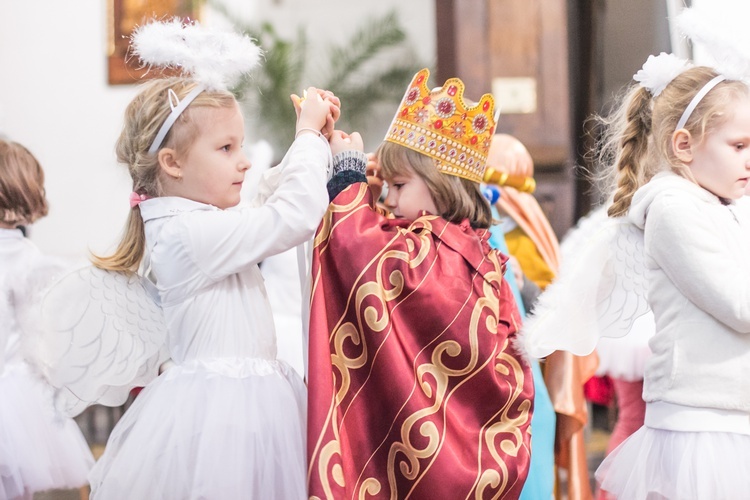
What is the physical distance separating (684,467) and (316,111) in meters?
1.22

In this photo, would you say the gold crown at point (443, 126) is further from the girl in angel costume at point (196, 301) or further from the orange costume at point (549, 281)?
the orange costume at point (549, 281)

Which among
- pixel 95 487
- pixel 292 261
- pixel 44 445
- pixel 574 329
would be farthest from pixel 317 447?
pixel 292 261

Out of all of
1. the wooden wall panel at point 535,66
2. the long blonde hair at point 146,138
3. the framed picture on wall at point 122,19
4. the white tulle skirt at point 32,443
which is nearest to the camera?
the long blonde hair at point 146,138

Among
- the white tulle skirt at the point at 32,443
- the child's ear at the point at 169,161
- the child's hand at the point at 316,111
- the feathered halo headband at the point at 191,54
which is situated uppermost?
the feathered halo headband at the point at 191,54

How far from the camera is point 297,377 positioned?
2344mm

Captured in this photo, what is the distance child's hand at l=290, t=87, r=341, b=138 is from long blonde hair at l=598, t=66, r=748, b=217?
765 millimetres

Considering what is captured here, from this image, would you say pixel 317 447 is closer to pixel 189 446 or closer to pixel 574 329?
pixel 189 446

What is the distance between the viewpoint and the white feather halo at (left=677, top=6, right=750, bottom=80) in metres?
2.16

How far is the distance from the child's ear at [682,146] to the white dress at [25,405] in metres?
1.97

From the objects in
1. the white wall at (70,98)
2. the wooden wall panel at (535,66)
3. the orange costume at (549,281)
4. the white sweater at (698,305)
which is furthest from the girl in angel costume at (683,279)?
the white wall at (70,98)

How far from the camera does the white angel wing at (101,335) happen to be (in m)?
2.36

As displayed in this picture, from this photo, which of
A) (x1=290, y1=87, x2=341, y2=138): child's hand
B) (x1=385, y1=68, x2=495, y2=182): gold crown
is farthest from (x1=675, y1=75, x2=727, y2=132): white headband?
(x1=290, y1=87, x2=341, y2=138): child's hand

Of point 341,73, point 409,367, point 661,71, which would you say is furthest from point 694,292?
Answer: point 341,73

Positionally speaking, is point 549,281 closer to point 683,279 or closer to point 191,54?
point 683,279
